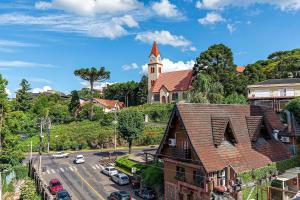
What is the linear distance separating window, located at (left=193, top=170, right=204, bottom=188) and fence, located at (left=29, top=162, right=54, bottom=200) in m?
15.7

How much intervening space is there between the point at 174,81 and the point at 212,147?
6488 centimetres

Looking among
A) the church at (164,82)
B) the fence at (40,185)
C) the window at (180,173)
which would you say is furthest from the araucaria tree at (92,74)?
the window at (180,173)

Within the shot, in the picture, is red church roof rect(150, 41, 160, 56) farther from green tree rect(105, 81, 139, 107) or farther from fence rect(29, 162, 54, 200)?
fence rect(29, 162, 54, 200)

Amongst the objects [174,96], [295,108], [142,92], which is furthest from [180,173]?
[142,92]

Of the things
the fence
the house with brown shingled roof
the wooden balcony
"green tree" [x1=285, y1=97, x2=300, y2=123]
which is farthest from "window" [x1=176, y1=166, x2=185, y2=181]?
"green tree" [x1=285, y1=97, x2=300, y2=123]

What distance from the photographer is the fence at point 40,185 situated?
32.6m

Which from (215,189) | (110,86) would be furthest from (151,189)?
→ (110,86)

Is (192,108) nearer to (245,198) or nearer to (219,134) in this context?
(219,134)

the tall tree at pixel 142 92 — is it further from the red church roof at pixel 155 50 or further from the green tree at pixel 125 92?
the red church roof at pixel 155 50

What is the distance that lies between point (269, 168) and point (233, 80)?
40.4 metres

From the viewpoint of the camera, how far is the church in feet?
285

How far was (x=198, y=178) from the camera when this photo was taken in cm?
2622

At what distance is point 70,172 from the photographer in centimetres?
4622

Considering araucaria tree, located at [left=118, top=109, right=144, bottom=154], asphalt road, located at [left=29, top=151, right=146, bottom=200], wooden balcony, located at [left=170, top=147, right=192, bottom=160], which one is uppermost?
araucaria tree, located at [left=118, top=109, right=144, bottom=154]
